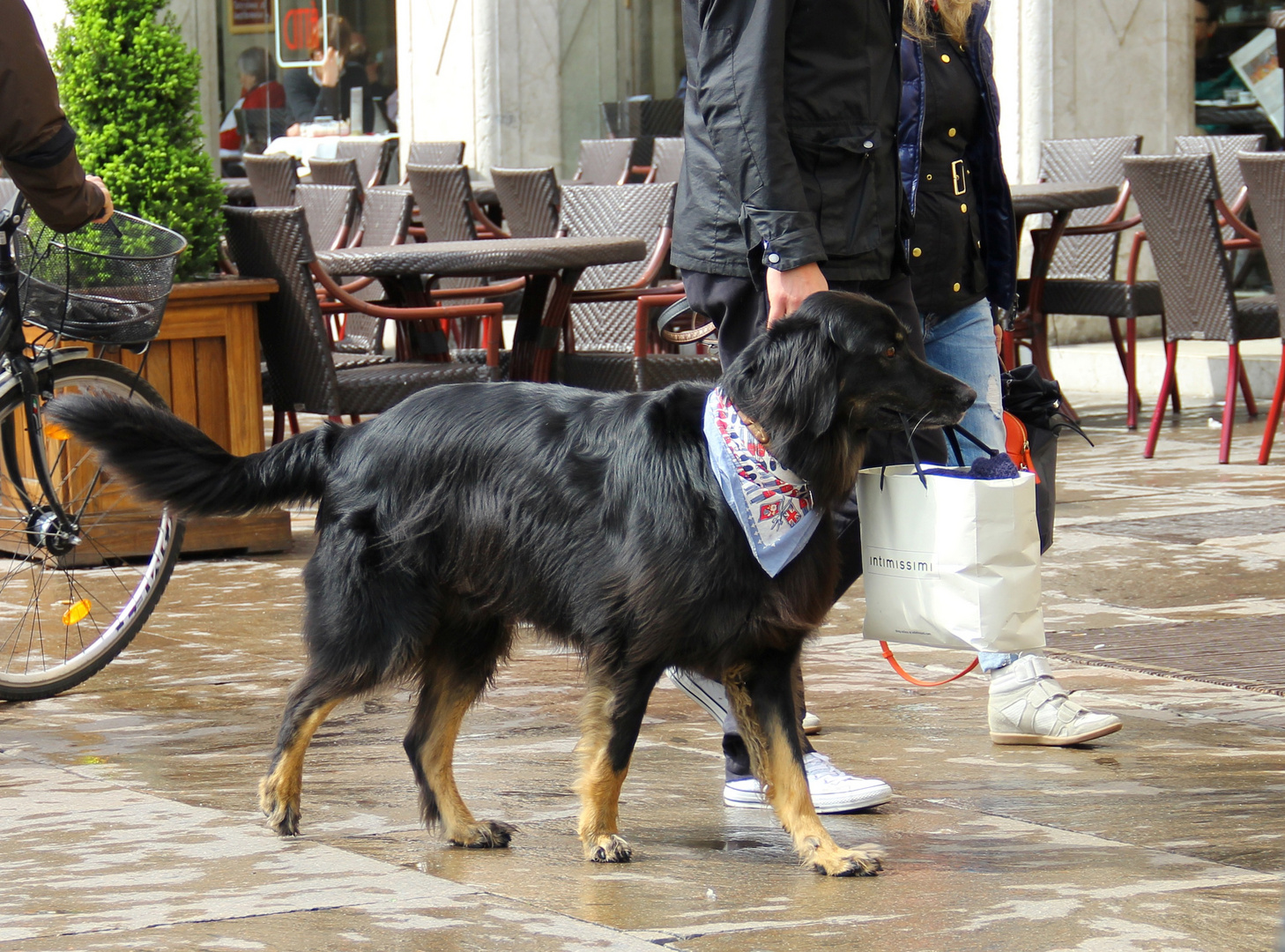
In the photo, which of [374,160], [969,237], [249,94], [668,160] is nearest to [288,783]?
[969,237]

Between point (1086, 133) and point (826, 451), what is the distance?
895 cm

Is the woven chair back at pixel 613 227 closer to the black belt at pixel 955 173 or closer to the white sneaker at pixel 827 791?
the black belt at pixel 955 173

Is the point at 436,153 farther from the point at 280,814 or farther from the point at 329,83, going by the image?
the point at 280,814

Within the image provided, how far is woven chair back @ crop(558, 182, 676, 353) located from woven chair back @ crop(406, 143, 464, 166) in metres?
5.12

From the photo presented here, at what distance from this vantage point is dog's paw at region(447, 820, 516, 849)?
3.59 metres

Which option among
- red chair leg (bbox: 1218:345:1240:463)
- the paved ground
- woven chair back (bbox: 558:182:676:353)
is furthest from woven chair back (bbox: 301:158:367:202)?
the paved ground

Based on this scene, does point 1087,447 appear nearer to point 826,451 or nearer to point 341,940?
point 826,451

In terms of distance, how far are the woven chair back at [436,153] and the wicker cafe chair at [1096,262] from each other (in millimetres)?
4884

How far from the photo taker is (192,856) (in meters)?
3.45

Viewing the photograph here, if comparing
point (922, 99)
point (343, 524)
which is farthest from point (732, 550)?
point (922, 99)

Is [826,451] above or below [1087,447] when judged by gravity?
above

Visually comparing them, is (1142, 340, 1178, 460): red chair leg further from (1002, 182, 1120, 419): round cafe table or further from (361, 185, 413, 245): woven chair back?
(361, 185, 413, 245): woven chair back

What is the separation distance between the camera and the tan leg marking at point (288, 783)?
3.60 meters

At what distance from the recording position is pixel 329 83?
1877 cm
